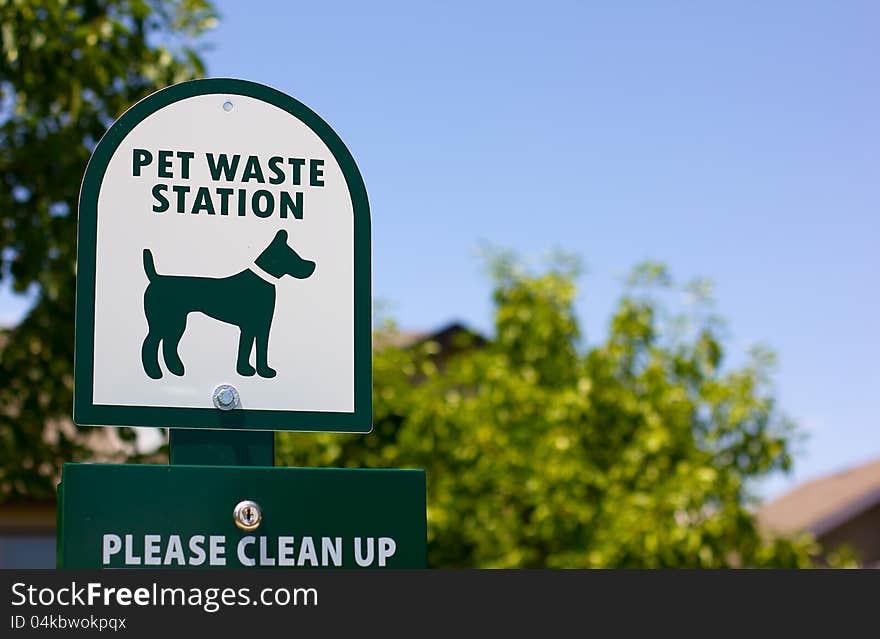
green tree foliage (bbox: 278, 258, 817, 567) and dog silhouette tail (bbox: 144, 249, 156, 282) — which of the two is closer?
dog silhouette tail (bbox: 144, 249, 156, 282)

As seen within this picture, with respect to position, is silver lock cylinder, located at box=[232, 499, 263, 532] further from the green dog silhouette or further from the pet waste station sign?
the green dog silhouette

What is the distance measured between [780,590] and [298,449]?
7891 mm

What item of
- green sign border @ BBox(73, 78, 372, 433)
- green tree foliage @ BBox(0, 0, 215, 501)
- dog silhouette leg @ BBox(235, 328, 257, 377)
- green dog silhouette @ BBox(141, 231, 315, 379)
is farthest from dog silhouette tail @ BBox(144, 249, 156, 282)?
green tree foliage @ BBox(0, 0, 215, 501)

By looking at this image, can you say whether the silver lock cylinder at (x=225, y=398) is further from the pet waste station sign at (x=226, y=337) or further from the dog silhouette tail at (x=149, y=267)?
the dog silhouette tail at (x=149, y=267)

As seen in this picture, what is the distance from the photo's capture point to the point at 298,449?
964cm

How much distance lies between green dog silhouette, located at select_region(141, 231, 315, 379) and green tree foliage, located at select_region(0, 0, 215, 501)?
4986 mm

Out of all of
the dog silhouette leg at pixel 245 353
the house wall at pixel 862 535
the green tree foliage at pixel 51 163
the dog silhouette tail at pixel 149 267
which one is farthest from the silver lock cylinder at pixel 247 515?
the house wall at pixel 862 535

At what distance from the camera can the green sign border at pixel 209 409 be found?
2590 mm

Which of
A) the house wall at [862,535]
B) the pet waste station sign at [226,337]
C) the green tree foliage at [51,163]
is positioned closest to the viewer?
the pet waste station sign at [226,337]

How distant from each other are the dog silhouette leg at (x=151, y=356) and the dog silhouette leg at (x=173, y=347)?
18 mm

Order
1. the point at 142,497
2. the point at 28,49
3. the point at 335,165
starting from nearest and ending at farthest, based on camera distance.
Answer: the point at 142,497 → the point at 335,165 → the point at 28,49

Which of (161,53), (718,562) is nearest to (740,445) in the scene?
(718,562)

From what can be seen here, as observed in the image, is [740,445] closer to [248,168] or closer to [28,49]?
[28,49]

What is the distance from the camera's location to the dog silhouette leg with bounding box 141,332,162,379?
8.60ft
